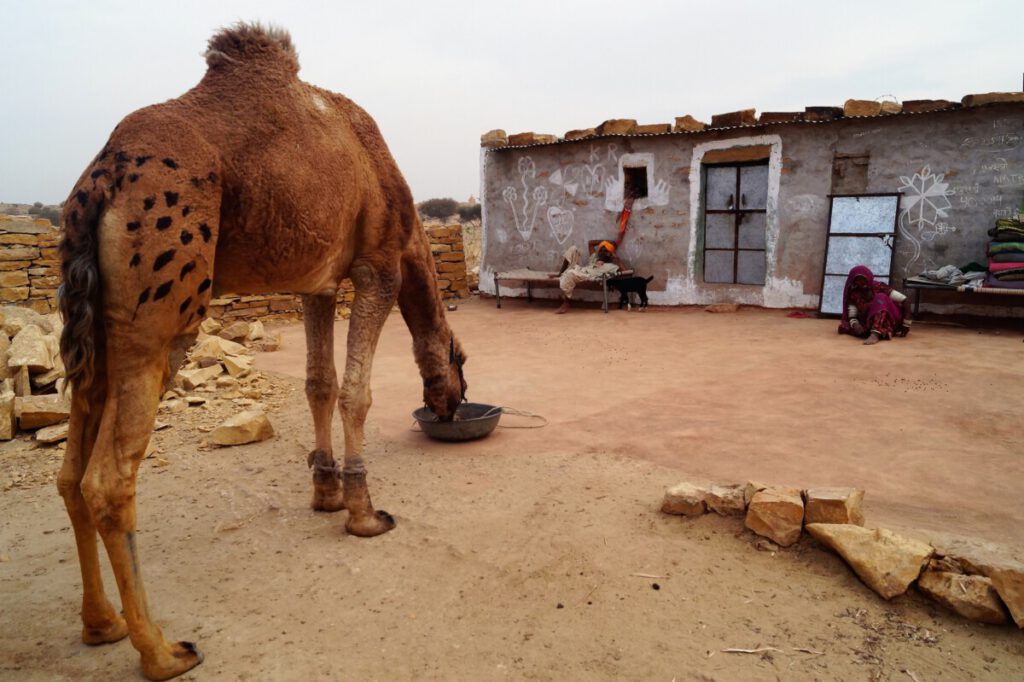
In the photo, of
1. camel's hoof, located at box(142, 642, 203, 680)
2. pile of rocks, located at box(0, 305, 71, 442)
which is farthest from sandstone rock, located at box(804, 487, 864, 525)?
pile of rocks, located at box(0, 305, 71, 442)

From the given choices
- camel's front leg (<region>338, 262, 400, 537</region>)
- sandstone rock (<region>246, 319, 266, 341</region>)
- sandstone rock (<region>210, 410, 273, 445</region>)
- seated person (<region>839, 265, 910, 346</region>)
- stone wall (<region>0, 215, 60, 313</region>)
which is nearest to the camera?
camel's front leg (<region>338, 262, 400, 537</region>)

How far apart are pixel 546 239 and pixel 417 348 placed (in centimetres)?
945

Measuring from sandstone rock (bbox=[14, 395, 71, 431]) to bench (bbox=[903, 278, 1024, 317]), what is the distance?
406 inches

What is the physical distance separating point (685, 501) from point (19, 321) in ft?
23.9

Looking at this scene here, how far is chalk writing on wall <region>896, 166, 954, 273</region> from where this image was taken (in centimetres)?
926

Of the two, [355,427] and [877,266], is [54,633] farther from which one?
[877,266]

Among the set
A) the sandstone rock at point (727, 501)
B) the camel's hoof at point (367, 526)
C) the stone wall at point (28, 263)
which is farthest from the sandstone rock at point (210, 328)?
the sandstone rock at point (727, 501)

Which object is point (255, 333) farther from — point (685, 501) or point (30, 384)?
point (685, 501)

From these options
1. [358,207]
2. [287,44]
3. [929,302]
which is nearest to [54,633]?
[358,207]

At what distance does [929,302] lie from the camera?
941cm

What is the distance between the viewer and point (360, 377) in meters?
3.34

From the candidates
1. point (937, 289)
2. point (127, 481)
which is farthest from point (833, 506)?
point (937, 289)

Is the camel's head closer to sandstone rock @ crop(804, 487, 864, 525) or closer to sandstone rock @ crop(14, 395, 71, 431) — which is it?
sandstone rock @ crop(804, 487, 864, 525)

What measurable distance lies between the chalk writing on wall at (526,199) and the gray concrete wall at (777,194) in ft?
0.07
